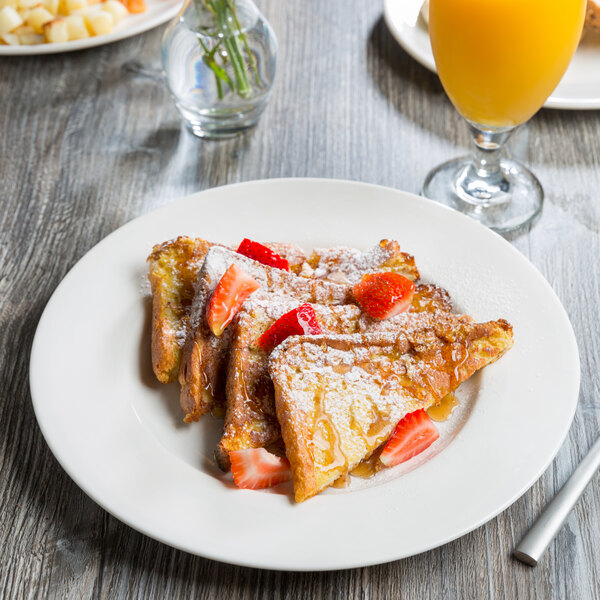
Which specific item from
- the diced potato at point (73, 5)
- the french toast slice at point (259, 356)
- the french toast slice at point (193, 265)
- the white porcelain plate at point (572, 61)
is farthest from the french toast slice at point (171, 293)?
the diced potato at point (73, 5)

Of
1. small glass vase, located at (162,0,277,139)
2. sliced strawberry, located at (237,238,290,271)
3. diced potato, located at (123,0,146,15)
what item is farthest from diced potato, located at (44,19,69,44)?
sliced strawberry, located at (237,238,290,271)

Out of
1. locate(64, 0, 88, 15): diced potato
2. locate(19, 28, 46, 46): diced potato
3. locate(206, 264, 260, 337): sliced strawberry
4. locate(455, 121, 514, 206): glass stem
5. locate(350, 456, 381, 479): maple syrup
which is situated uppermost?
locate(64, 0, 88, 15): diced potato

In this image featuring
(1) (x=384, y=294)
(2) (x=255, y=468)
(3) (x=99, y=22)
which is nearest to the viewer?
(2) (x=255, y=468)

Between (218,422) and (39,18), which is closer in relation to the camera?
(218,422)

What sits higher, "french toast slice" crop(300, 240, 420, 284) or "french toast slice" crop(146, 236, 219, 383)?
"french toast slice" crop(146, 236, 219, 383)

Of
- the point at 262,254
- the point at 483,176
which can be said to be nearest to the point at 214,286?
the point at 262,254

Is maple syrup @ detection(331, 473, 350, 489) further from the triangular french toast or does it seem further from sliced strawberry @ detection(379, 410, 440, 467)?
the triangular french toast

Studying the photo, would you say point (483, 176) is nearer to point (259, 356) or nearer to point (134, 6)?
point (259, 356)
